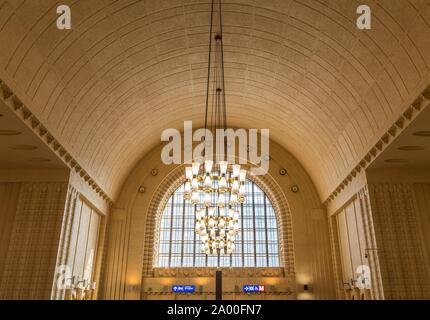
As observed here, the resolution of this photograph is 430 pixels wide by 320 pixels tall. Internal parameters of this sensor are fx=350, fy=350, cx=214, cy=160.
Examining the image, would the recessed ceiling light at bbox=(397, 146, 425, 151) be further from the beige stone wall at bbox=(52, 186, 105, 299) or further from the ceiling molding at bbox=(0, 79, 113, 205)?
the beige stone wall at bbox=(52, 186, 105, 299)

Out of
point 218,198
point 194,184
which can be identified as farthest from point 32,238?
point 218,198

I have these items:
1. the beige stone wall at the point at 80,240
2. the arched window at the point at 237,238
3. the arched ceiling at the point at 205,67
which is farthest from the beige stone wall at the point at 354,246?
the beige stone wall at the point at 80,240

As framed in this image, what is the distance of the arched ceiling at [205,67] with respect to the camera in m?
8.60

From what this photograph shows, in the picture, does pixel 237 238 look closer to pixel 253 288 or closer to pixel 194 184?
pixel 253 288

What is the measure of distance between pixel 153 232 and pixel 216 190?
862 centimetres

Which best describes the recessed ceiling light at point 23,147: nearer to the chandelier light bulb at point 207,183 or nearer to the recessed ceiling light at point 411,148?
the chandelier light bulb at point 207,183

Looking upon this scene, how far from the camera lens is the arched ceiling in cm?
860

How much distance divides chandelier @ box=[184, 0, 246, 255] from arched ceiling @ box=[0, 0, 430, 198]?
15.9 inches

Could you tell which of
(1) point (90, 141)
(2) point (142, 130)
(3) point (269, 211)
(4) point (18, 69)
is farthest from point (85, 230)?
(3) point (269, 211)

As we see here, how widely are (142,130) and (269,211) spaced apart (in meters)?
8.31

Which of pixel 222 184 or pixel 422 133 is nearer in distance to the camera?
pixel 422 133

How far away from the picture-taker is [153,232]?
18.3 metres

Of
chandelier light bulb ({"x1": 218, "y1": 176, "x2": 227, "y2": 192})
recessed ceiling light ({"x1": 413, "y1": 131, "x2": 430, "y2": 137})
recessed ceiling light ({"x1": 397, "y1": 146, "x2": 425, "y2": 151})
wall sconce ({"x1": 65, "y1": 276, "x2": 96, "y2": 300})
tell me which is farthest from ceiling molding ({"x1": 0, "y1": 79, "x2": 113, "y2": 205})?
recessed ceiling light ({"x1": 397, "y1": 146, "x2": 425, "y2": 151})

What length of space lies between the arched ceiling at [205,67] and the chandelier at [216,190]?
1.33 feet
